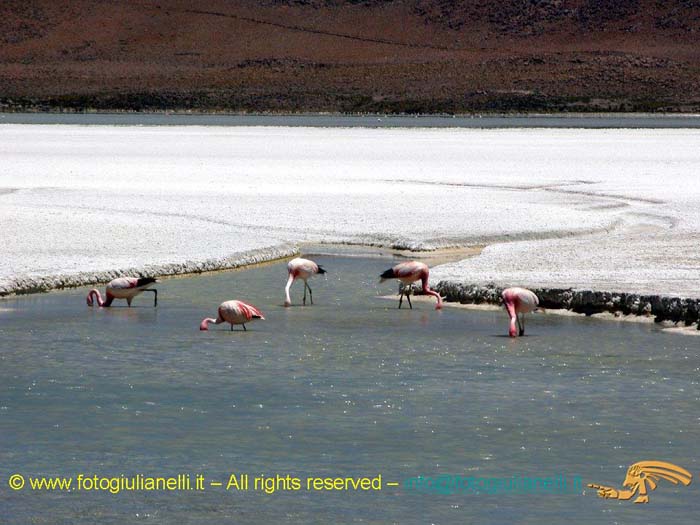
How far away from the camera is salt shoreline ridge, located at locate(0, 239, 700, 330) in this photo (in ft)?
34.5

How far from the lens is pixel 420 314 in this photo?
1105 cm

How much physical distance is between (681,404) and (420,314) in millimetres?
3516

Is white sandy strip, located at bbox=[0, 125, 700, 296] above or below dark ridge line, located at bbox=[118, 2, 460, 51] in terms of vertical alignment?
below

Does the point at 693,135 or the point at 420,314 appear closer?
the point at 420,314

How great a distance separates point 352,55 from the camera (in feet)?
403

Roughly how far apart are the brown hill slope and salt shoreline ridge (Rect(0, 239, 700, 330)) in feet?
273

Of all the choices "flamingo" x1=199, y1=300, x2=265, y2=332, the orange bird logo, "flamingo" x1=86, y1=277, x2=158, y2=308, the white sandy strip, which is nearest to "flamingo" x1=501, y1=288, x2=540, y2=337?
the white sandy strip

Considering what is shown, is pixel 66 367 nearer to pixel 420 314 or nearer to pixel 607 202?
pixel 420 314

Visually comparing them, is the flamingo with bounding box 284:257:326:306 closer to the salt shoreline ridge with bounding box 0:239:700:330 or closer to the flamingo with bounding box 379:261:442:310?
the flamingo with bounding box 379:261:442:310

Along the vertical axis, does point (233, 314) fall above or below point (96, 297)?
above

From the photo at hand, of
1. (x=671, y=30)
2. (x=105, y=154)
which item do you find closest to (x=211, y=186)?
(x=105, y=154)

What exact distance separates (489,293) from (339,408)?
13.0 feet

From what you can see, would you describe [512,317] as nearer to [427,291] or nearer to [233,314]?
[427,291]

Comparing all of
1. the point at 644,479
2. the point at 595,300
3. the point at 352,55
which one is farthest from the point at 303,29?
the point at 644,479
